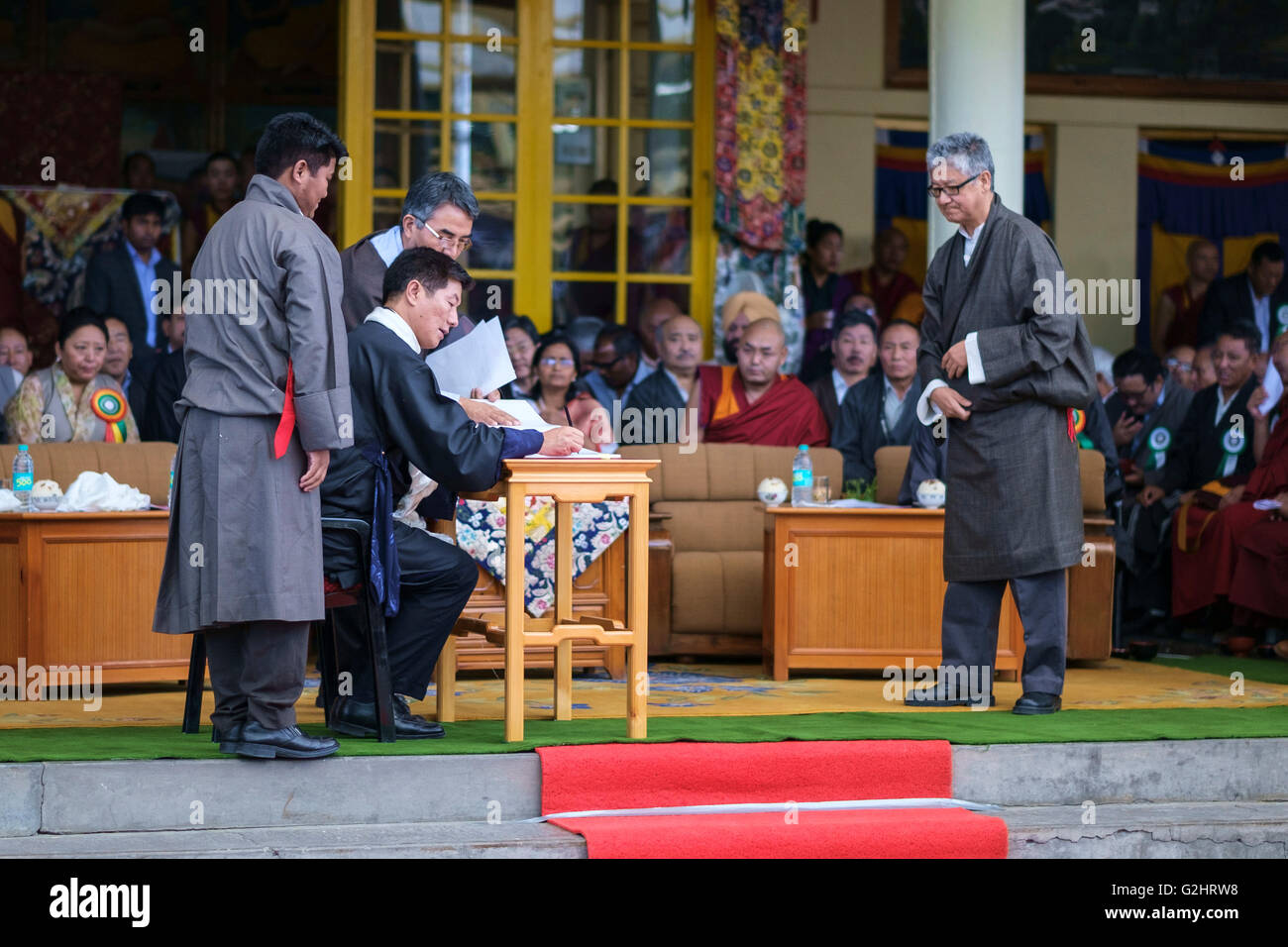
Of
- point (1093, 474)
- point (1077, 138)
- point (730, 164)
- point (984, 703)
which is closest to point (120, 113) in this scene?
point (730, 164)

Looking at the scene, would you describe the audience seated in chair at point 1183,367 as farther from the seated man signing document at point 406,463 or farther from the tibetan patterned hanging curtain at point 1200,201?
the seated man signing document at point 406,463

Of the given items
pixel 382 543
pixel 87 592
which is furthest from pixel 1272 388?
pixel 87 592

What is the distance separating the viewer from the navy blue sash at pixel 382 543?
4188 mm

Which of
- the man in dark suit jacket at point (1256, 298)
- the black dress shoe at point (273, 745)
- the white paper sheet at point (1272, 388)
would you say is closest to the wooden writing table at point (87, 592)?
the black dress shoe at point (273, 745)

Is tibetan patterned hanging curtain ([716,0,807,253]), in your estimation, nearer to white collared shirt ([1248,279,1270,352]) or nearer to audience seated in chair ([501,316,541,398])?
audience seated in chair ([501,316,541,398])

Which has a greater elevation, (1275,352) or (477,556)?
(1275,352)

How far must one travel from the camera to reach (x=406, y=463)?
4453 mm

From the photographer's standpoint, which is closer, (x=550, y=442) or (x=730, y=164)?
(x=550, y=442)

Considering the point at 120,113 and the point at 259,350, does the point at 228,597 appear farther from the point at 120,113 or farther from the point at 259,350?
the point at 120,113

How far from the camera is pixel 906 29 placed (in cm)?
1050

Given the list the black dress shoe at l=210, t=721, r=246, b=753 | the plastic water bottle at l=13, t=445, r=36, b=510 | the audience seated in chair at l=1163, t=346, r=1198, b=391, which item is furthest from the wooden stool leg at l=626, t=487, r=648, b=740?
the audience seated in chair at l=1163, t=346, r=1198, b=391

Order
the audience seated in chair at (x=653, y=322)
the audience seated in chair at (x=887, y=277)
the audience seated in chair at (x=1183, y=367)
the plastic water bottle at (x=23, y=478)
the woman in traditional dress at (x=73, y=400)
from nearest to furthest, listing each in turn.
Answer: the plastic water bottle at (x=23, y=478)
the woman in traditional dress at (x=73, y=400)
the audience seated in chair at (x=653, y=322)
the audience seated in chair at (x=1183, y=367)
the audience seated in chair at (x=887, y=277)

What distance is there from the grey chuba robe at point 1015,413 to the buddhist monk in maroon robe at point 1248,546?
93.5 inches

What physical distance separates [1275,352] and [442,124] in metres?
3.95
